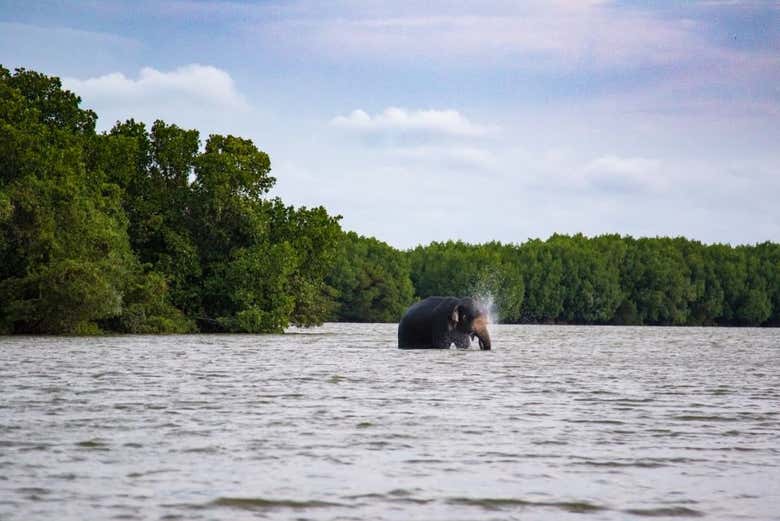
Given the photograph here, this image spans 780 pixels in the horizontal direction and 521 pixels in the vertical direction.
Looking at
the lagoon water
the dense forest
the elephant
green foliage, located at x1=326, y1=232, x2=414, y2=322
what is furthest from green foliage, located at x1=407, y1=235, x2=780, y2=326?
the lagoon water

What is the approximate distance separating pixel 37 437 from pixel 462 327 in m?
29.8

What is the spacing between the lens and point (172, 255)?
65688 millimetres

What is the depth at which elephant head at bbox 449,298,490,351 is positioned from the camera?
1682 inches

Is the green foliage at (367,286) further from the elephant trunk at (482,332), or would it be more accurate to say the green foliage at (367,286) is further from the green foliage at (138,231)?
the elephant trunk at (482,332)

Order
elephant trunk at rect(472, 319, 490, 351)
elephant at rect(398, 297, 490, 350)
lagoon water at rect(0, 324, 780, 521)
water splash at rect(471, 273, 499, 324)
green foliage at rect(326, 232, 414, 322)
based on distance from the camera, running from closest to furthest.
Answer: lagoon water at rect(0, 324, 780, 521) → elephant at rect(398, 297, 490, 350) → elephant trunk at rect(472, 319, 490, 351) → green foliage at rect(326, 232, 414, 322) → water splash at rect(471, 273, 499, 324)

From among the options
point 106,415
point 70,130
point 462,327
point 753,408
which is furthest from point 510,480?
point 70,130

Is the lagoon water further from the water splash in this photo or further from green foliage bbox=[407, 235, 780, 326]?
green foliage bbox=[407, 235, 780, 326]

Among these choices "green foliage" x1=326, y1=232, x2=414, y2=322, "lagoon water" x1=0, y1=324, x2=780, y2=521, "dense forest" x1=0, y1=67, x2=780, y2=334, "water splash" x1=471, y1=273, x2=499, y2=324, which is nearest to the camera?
"lagoon water" x1=0, y1=324, x2=780, y2=521

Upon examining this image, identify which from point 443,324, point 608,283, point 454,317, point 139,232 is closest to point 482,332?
point 454,317

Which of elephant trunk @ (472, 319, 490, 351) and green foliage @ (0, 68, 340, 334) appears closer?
elephant trunk @ (472, 319, 490, 351)

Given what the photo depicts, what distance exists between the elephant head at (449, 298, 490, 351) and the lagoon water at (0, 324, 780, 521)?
15297mm

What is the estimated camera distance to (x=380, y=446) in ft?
45.8

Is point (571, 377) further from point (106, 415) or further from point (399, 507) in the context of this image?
point (399, 507)

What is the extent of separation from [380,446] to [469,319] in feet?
96.2
